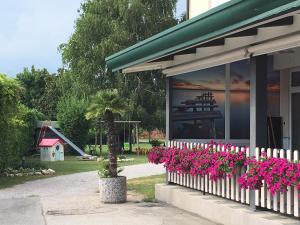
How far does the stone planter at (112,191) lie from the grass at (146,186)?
0.75 meters

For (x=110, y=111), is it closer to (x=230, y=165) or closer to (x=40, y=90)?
(x=230, y=165)

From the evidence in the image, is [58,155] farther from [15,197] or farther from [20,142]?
[15,197]

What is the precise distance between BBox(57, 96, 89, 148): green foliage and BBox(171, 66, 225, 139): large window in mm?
20045

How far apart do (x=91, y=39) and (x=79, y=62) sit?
1.79 meters

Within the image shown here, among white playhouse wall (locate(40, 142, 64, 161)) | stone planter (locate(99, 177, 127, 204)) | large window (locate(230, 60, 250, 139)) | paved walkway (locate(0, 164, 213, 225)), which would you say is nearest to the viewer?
paved walkway (locate(0, 164, 213, 225))

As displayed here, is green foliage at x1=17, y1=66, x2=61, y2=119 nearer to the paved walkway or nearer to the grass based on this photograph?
the grass

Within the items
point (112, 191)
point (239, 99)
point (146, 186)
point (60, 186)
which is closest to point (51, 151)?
point (60, 186)

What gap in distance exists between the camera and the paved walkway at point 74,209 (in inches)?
380

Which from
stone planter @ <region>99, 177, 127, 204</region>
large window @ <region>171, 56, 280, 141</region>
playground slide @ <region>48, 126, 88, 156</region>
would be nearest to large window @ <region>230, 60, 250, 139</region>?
large window @ <region>171, 56, 280, 141</region>

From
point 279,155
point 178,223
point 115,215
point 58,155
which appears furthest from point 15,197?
point 58,155

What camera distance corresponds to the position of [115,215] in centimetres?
1023

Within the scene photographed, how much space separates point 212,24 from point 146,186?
8.40 meters

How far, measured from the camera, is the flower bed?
7328 millimetres

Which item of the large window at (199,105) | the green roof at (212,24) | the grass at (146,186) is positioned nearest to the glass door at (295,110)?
the large window at (199,105)
